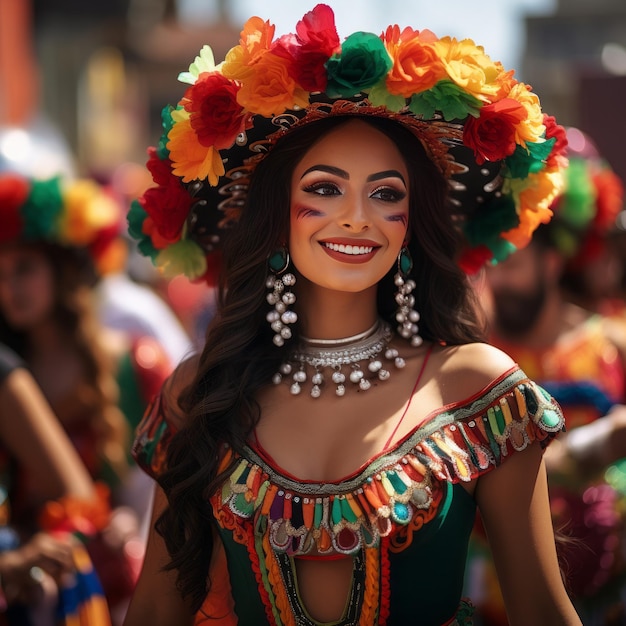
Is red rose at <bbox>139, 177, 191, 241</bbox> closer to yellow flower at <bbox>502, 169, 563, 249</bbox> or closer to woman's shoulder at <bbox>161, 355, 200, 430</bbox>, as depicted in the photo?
woman's shoulder at <bbox>161, 355, 200, 430</bbox>

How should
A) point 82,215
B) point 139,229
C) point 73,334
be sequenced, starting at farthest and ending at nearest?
1. point 82,215
2. point 73,334
3. point 139,229

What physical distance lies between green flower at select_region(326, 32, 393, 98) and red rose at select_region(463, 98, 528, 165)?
276 mm

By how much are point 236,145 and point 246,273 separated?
343 mm

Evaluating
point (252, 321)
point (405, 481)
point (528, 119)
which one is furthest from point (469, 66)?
point (405, 481)

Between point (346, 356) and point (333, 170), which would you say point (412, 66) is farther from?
point (346, 356)

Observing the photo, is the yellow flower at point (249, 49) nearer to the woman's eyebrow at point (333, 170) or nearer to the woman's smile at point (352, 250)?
the woman's eyebrow at point (333, 170)

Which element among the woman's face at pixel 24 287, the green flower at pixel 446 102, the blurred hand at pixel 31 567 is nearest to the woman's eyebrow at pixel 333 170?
the green flower at pixel 446 102

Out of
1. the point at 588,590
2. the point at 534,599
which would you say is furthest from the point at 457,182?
the point at 588,590

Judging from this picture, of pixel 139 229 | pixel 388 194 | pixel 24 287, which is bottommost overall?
Result: pixel 24 287

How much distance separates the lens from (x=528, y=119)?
2.72m

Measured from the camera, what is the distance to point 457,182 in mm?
3076

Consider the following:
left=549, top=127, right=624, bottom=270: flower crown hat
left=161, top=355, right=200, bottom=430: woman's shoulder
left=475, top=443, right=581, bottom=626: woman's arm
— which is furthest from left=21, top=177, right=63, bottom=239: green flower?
left=475, top=443, right=581, bottom=626: woman's arm

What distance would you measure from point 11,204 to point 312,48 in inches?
106

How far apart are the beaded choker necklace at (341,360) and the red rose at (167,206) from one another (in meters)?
0.49
